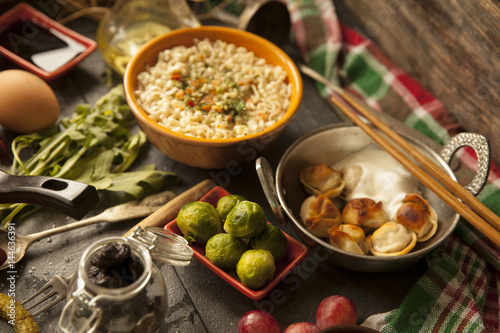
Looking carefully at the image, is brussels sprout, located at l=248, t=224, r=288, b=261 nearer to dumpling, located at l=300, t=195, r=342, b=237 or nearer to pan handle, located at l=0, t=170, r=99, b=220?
dumpling, located at l=300, t=195, r=342, b=237

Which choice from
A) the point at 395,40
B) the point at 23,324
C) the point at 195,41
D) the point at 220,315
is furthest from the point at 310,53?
the point at 23,324

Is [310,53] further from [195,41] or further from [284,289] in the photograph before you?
[284,289]

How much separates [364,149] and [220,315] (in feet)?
2.93

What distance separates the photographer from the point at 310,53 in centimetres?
244

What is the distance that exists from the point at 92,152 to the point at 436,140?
4.88ft

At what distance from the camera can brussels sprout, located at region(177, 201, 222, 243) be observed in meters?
1.48

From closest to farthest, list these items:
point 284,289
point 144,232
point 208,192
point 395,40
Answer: point 144,232, point 284,289, point 208,192, point 395,40

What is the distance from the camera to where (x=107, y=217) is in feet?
5.35

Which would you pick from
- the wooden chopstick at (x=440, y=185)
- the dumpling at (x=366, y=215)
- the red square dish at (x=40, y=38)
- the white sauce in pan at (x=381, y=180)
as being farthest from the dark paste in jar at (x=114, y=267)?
the red square dish at (x=40, y=38)

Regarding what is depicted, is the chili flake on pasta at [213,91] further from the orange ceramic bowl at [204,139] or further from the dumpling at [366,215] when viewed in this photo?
the dumpling at [366,215]

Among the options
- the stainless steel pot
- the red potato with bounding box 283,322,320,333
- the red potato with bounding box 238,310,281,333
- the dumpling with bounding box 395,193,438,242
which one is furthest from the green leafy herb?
the dumpling with bounding box 395,193,438,242

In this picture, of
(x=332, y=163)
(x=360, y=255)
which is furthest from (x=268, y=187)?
(x=332, y=163)

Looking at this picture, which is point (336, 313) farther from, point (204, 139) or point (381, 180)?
point (204, 139)

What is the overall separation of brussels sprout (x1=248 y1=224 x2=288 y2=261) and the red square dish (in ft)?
3.96
